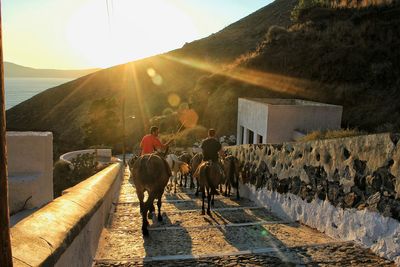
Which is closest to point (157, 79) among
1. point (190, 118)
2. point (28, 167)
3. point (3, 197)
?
point (190, 118)

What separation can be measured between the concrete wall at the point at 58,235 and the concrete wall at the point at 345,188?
403 centimetres

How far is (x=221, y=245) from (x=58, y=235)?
142 inches

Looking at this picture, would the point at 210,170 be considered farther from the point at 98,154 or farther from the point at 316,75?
the point at 316,75

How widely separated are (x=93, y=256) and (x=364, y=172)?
433 cm

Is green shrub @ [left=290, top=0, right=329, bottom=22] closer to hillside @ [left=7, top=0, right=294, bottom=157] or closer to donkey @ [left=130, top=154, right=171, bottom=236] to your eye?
hillside @ [left=7, top=0, right=294, bottom=157]

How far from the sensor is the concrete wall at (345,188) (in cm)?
543

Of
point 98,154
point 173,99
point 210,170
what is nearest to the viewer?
point 210,170

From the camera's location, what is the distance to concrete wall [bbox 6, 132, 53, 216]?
22.9 feet

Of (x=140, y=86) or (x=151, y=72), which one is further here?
(x=151, y=72)

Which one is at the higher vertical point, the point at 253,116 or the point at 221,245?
the point at 253,116

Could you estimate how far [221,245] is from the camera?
21.8 feet

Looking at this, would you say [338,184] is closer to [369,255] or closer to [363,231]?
[363,231]

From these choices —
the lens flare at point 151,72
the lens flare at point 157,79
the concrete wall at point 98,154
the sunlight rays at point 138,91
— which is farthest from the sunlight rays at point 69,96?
the concrete wall at point 98,154

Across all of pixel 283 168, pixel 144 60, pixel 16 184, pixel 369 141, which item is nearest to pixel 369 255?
pixel 369 141
